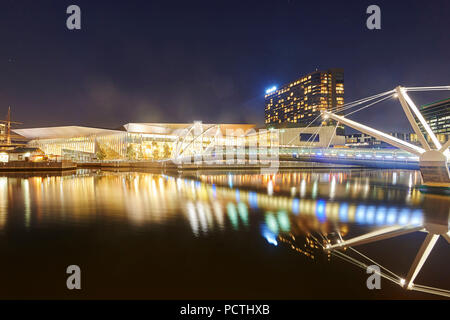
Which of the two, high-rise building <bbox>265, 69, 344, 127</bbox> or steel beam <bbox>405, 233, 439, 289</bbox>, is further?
high-rise building <bbox>265, 69, 344, 127</bbox>

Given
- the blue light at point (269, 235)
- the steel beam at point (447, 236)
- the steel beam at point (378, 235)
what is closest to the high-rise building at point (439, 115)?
the steel beam at point (447, 236)

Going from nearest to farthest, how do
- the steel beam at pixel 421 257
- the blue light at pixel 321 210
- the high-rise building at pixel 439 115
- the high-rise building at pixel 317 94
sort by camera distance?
the steel beam at pixel 421 257 < the blue light at pixel 321 210 < the high-rise building at pixel 439 115 < the high-rise building at pixel 317 94

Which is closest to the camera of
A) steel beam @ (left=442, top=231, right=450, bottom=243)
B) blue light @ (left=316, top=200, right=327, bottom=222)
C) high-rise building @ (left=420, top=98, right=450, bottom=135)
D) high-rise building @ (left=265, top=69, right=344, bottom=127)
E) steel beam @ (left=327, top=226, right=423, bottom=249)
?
steel beam @ (left=327, top=226, right=423, bottom=249)

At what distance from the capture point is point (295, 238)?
856cm

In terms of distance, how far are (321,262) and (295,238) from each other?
2119 millimetres

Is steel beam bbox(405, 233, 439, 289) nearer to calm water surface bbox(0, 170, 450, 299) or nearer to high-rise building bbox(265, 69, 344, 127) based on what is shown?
calm water surface bbox(0, 170, 450, 299)

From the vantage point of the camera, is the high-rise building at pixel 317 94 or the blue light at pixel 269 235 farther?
the high-rise building at pixel 317 94

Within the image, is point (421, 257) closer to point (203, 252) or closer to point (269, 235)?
point (269, 235)

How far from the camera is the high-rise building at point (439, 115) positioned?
104438mm

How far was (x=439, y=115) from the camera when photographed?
109 m

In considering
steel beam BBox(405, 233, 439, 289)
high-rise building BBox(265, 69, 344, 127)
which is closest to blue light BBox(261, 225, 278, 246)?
steel beam BBox(405, 233, 439, 289)

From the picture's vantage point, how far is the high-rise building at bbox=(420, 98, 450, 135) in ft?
343

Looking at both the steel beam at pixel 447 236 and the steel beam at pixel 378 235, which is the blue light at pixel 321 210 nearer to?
the steel beam at pixel 378 235
